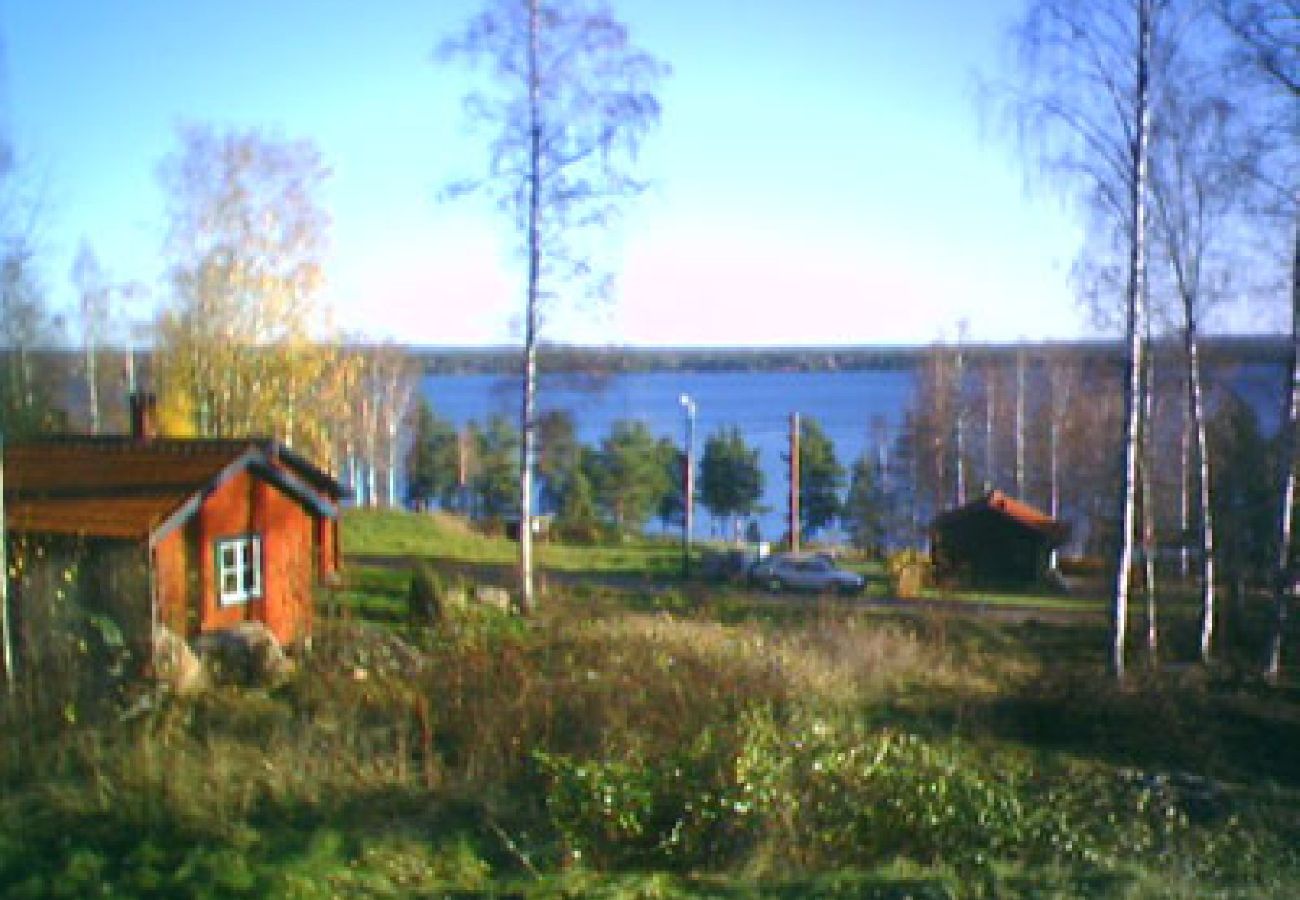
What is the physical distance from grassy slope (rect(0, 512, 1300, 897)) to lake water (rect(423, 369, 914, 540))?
27.4 m

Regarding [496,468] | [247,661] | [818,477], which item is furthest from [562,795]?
[496,468]

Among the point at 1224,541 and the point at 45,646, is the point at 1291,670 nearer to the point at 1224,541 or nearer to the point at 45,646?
the point at 1224,541

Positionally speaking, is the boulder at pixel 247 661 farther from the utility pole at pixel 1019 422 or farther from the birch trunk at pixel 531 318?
the utility pole at pixel 1019 422

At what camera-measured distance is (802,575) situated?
2725 centimetres

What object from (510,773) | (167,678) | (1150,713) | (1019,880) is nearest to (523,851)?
(510,773)

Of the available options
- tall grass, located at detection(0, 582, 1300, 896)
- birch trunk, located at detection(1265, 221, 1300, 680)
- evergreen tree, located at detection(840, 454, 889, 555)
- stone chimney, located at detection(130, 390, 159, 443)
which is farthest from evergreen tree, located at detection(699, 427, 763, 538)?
tall grass, located at detection(0, 582, 1300, 896)

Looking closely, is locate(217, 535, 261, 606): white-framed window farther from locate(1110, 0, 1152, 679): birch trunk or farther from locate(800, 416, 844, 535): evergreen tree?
locate(800, 416, 844, 535): evergreen tree

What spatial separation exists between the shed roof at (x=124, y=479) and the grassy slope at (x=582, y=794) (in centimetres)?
444

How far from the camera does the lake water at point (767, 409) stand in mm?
43219

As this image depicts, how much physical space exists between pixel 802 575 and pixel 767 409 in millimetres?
27663

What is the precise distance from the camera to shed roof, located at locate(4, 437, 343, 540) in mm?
11758

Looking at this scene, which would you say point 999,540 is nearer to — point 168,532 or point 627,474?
point 627,474

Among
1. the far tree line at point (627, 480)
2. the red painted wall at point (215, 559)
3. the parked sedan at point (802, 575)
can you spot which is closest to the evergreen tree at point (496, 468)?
the far tree line at point (627, 480)

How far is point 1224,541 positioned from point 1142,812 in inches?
621
